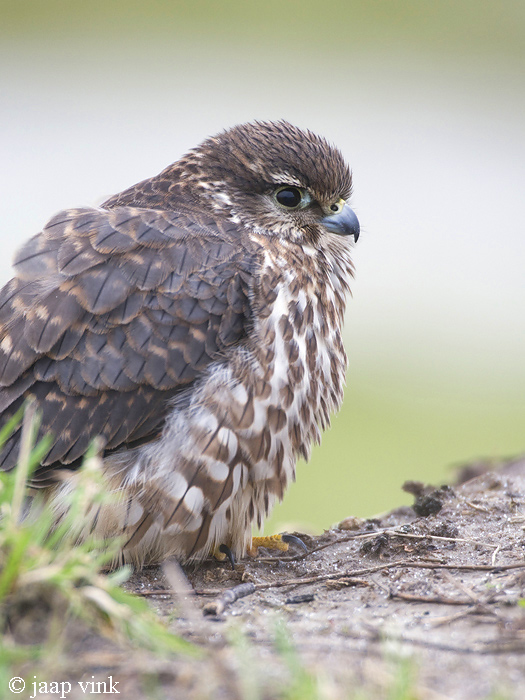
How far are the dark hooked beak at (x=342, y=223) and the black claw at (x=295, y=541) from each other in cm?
125

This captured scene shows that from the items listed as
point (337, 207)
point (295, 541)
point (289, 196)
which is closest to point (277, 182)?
point (289, 196)

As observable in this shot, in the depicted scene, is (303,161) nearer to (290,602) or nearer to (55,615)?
(290,602)

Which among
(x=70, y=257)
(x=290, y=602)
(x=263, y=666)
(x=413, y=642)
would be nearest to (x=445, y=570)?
(x=290, y=602)

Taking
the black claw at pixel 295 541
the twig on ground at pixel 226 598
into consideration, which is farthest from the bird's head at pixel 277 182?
the twig on ground at pixel 226 598

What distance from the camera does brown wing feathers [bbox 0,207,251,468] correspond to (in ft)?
8.89

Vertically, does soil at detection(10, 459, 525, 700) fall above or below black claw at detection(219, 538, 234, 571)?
above

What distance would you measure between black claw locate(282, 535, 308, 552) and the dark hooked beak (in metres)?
1.25

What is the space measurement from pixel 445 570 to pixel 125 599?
1.12m

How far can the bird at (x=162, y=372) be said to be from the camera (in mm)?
2707

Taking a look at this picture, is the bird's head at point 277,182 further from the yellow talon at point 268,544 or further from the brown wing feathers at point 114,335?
the yellow talon at point 268,544

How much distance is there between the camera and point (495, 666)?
5.40 feet

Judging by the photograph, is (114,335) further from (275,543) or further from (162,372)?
(275,543)

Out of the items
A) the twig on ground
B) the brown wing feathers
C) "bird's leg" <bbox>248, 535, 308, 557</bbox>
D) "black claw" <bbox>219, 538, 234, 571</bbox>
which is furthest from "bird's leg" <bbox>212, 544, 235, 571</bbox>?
the brown wing feathers

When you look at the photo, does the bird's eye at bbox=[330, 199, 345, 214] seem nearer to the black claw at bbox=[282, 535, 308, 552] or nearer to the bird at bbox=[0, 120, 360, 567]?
the bird at bbox=[0, 120, 360, 567]
